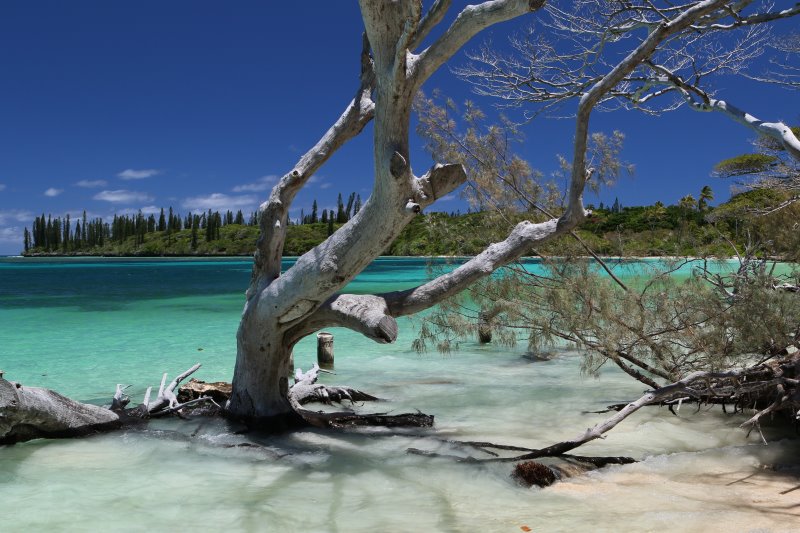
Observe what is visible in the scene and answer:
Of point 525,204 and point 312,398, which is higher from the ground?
point 525,204

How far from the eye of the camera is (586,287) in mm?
6594

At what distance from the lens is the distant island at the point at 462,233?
266 inches

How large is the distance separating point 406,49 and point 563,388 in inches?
241

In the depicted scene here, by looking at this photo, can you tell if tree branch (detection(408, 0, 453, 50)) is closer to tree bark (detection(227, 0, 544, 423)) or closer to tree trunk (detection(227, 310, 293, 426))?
tree bark (detection(227, 0, 544, 423))

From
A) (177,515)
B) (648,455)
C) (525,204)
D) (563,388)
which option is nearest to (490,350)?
(563,388)

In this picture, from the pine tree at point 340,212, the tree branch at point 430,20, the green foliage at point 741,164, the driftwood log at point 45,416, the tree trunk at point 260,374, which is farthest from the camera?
the pine tree at point 340,212

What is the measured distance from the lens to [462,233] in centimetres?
Result: 788

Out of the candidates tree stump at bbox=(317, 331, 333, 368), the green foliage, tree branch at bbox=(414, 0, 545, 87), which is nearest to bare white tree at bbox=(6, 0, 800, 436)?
tree branch at bbox=(414, 0, 545, 87)

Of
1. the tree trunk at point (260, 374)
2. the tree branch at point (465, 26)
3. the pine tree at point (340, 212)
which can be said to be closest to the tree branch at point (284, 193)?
the tree trunk at point (260, 374)

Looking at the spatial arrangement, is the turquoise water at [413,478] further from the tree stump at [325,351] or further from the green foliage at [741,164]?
the green foliage at [741,164]

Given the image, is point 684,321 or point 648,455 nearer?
point 648,455

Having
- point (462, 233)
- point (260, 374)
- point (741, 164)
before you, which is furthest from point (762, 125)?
point (741, 164)

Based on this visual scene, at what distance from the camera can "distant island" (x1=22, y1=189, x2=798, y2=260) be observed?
22.2 ft

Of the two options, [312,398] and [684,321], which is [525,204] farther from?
[312,398]
